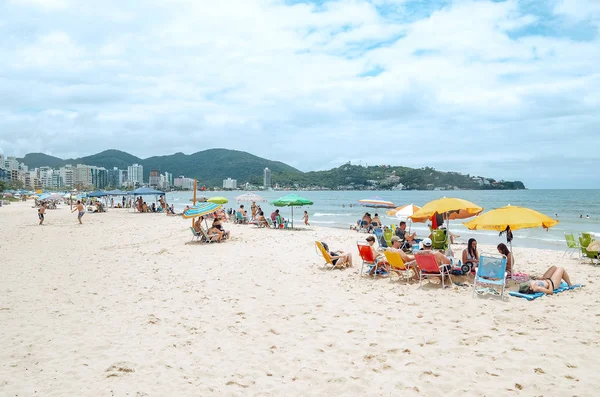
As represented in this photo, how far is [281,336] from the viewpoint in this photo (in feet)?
16.2

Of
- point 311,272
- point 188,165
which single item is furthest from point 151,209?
point 188,165

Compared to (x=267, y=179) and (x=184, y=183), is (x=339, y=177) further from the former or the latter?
(x=184, y=183)

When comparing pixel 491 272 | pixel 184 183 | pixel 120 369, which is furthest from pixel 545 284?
pixel 184 183

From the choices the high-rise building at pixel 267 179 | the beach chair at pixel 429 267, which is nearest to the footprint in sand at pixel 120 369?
the beach chair at pixel 429 267

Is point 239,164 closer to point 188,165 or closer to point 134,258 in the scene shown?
point 188,165

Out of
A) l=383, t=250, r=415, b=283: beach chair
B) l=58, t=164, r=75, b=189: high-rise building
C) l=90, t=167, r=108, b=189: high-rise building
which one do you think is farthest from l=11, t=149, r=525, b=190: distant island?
l=383, t=250, r=415, b=283: beach chair

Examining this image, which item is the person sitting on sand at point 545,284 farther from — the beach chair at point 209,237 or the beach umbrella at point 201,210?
the beach chair at point 209,237

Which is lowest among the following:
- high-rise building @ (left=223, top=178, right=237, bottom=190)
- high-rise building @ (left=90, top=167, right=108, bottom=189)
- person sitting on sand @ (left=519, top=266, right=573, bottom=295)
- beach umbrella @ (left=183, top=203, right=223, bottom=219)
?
person sitting on sand @ (left=519, top=266, right=573, bottom=295)

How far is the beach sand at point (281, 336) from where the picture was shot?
3699 millimetres

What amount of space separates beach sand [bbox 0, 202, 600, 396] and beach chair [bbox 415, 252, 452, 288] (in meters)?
0.24

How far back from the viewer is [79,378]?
151 inches

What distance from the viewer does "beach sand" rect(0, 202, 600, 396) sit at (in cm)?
370

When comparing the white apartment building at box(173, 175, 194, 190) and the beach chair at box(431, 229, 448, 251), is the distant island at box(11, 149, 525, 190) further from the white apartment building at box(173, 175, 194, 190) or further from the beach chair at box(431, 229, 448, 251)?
the beach chair at box(431, 229, 448, 251)

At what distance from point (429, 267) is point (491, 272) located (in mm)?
997
